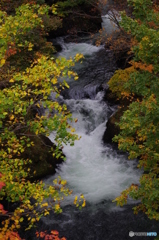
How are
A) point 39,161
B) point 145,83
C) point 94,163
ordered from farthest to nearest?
point 94,163 < point 39,161 < point 145,83

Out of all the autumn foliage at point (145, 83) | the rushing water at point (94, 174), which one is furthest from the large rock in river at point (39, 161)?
the autumn foliage at point (145, 83)

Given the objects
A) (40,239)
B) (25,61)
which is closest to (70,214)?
(40,239)

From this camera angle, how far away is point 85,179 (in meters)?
10.5

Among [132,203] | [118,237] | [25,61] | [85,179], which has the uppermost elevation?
[25,61]

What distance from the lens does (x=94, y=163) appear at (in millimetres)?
11391

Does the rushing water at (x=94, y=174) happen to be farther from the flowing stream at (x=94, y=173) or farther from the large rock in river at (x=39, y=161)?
the large rock in river at (x=39, y=161)

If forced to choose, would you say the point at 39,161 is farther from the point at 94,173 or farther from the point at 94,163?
the point at 94,163

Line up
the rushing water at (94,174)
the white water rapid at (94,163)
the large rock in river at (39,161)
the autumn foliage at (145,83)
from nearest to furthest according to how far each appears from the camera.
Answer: the autumn foliage at (145,83) → the rushing water at (94,174) → the white water rapid at (94,163) → the large rock in river at (39,161)

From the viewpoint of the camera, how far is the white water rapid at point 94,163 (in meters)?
9.95

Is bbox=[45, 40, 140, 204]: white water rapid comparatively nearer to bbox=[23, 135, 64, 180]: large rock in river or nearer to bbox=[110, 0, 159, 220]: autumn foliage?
bbox=[23, 135, 64, 180]: large rock in river

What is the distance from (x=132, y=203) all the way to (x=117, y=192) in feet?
2.31

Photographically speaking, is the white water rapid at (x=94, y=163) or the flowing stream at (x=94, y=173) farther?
the white water rapid at (x=94, y=163)

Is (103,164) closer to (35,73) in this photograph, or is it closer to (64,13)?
(35,73)

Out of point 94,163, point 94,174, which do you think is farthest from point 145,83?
point 94,163
